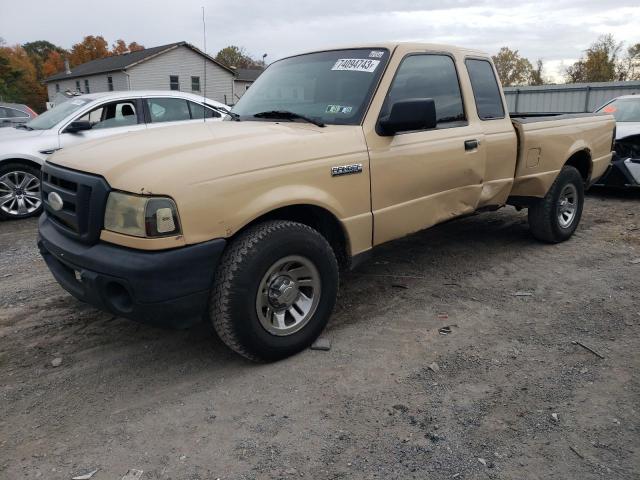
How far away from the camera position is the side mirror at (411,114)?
3424 millimetres

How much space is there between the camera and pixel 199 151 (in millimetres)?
2955

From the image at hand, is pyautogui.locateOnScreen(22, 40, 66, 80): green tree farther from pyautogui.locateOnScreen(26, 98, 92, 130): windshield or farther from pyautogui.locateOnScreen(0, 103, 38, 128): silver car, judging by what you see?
pyautogui.locateOnScreen(26, 98, 92, 130): windshield

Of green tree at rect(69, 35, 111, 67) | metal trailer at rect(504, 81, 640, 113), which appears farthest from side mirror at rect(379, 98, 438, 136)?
green tree at rect(69, 35, 111, 67)

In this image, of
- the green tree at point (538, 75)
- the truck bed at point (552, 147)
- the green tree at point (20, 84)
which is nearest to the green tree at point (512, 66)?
the green tree at point (538, 75)

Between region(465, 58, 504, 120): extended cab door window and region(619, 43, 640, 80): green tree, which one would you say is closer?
region(465, 58, 504, 120): extended cab door window

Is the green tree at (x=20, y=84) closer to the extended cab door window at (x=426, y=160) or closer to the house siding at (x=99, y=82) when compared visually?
the house siding at (x=99, y=82)

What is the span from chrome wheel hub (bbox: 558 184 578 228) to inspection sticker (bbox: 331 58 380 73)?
299cm

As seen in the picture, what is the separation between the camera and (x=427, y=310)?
4105 mm

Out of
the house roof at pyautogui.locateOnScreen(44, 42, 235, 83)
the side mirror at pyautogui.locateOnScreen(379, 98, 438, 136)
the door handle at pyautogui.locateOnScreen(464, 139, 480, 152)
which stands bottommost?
the door handle at pyautogui.locateOnScreen(464, 139, 480, 152)

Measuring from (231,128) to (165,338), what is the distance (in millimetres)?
1558

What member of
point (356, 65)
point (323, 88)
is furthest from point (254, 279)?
point (356, 65)

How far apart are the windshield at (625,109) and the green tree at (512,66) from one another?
204ft

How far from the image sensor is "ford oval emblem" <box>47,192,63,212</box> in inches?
124

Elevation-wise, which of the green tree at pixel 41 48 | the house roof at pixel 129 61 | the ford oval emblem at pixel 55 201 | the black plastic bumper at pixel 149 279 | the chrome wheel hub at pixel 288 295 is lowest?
the chrome wheel hub at pixel 288 295
